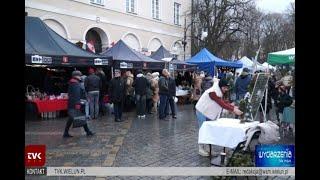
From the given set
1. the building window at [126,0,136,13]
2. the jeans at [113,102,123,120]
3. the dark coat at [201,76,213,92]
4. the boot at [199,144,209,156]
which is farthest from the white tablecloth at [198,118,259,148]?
the jeans at [113,102,123,120]

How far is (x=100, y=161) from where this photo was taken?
16.8 ft

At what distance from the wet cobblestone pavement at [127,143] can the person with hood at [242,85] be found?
111cm

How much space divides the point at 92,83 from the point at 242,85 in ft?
16.0

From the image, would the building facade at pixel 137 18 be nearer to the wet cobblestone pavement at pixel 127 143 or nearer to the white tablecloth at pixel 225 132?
the wet cobblestone pavement at pixel 127 143

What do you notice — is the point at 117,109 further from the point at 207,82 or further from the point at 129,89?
the point at 207,82

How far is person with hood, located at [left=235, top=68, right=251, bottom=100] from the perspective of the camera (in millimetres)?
6766

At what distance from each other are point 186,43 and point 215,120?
8.29 feet

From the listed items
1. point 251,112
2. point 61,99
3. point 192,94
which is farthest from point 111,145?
point 192,94

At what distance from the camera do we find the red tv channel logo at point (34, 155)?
8.84 ft

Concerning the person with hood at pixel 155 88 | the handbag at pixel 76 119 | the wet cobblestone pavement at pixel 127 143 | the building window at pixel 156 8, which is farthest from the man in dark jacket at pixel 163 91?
the building window at pixel 156 8

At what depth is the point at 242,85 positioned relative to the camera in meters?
7.31

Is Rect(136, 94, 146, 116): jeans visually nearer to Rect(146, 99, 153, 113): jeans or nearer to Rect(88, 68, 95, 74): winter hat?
Rect(146, 99, 153, 113): jeans

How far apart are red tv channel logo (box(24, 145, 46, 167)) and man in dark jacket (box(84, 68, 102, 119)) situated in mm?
8162
